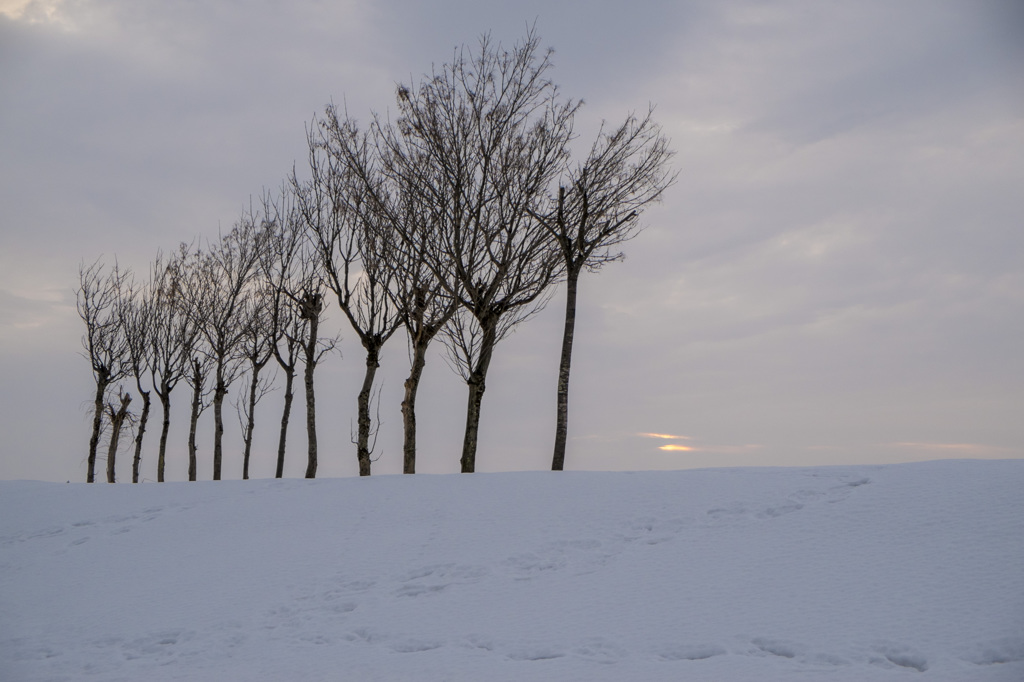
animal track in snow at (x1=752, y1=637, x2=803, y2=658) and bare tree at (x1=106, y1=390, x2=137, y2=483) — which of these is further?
bare tree at (x1=106, y1=390, x2=137, y2=483)

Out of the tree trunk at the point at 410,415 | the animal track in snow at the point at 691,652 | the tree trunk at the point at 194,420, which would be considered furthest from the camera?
the tree trunk at the point at 194,420

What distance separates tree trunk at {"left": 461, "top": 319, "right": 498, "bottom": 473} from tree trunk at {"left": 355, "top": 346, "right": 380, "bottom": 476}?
2.93 meters

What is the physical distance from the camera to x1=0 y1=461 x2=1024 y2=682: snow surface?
6.86m

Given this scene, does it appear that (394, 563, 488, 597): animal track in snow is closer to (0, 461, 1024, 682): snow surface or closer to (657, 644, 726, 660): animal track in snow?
(0, 461, 1024, 682): snow surface

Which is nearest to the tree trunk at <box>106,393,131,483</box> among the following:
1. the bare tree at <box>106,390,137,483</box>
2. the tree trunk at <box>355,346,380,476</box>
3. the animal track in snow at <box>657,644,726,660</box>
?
the bare tree at <box>106,390,137,483</box>

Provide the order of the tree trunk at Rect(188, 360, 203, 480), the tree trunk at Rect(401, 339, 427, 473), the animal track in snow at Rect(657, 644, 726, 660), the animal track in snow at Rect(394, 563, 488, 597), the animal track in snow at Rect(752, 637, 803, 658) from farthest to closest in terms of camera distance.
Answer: the tree trunk at Rect(188, 360, 203, 480) < the tree trunk at Rect(401, 339, 427, 473) < the animal track in snow at Rect(394, 563, 488, 597) < the animal track in snow at Rect(657, 644, 726, 660) < the animal track in snow at Rect(752, 637, 803, 658)

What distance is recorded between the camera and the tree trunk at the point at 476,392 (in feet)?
55.3

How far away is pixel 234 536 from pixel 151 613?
2.63 meters

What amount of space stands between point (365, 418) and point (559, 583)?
443 inches

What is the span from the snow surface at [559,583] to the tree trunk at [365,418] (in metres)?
5.42

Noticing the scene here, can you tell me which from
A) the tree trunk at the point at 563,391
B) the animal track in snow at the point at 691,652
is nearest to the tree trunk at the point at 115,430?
the tree trunk at the point at 563,391

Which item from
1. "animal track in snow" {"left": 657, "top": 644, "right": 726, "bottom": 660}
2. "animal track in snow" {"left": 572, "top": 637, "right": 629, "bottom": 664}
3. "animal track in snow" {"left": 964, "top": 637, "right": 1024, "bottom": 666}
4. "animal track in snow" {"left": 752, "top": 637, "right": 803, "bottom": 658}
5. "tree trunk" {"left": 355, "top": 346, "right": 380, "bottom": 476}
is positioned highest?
"tree trunk" {"left": 355, "top": 346, "right": 380, "bottom": 476}

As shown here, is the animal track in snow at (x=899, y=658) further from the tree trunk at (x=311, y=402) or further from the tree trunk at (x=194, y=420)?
the tree trunk at (x=194, y=420)

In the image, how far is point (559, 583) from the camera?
8.83m
